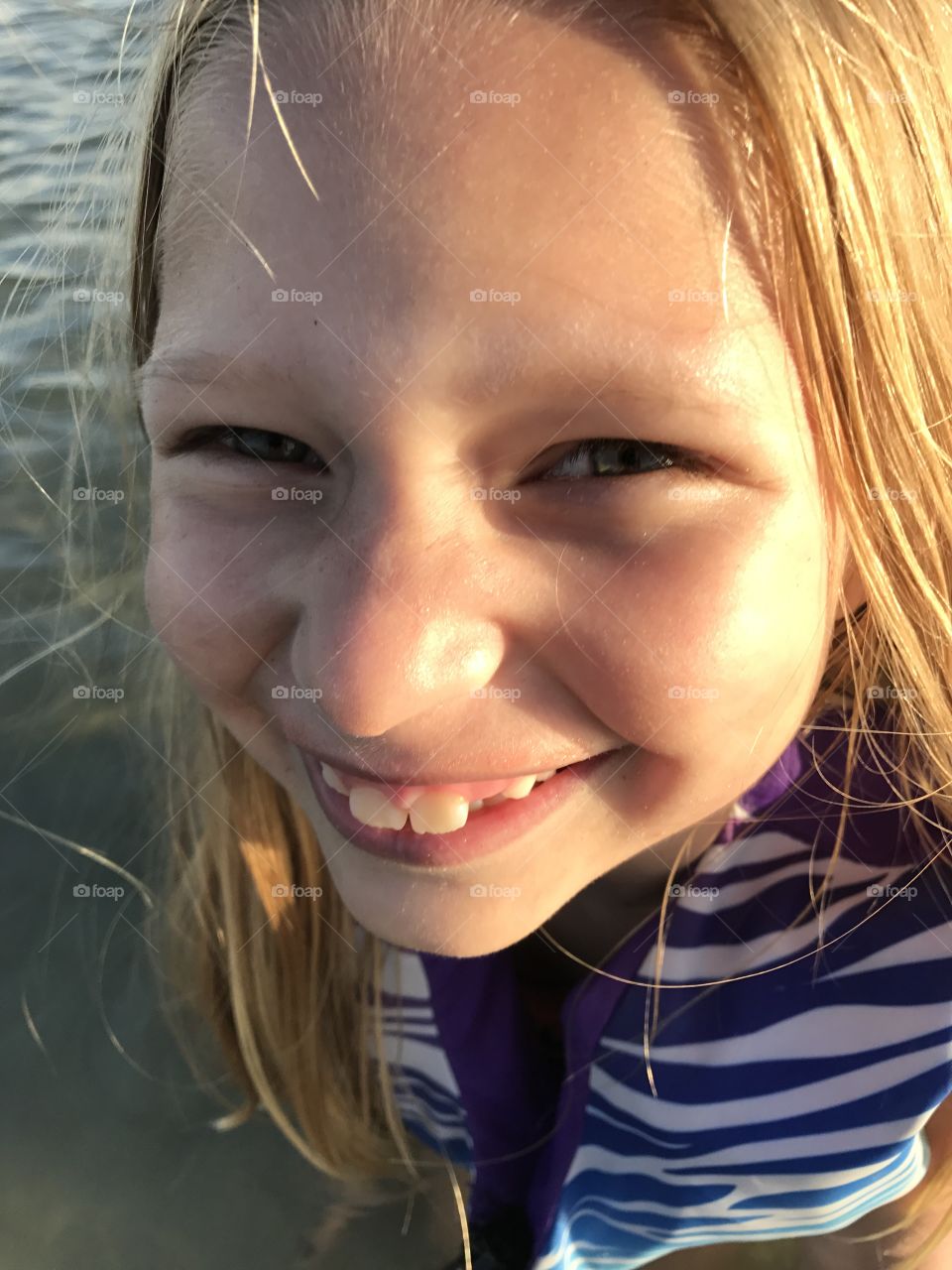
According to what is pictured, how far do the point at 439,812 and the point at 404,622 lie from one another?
241mm

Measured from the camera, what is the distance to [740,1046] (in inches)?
47.9

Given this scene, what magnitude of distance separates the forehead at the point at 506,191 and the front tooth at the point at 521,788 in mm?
425

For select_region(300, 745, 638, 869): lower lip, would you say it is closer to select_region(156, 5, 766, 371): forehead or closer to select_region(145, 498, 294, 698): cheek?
select_region(145, 498, 294, 698): cheek

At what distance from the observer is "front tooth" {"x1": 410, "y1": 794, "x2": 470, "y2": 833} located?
1.01 meters

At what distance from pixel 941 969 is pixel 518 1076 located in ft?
1.86

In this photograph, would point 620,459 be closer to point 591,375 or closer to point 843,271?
point 591,375

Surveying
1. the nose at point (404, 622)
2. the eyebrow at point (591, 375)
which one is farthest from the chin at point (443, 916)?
the eyebrow at point (591, 375)

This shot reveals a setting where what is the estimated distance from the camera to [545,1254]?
Result: 133 centimetres

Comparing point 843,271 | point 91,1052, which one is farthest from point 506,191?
point 91,1052

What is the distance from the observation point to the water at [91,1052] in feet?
4.95

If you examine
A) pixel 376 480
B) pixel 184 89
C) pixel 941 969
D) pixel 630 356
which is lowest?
pixel 941 969

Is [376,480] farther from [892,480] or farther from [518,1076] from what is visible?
[518,1076]

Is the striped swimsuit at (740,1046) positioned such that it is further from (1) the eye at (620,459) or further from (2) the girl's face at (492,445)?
(1) the eye at (620,459)

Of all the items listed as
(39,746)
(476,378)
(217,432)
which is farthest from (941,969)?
(39,746)
